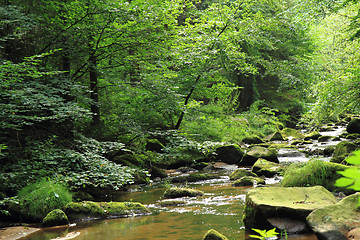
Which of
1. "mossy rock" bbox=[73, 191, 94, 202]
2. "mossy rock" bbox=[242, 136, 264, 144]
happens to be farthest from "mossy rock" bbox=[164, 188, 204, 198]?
"mossy rock" bbox=[242, 136, 264, 144]

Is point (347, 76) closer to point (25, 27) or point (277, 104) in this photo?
point (25, 27)

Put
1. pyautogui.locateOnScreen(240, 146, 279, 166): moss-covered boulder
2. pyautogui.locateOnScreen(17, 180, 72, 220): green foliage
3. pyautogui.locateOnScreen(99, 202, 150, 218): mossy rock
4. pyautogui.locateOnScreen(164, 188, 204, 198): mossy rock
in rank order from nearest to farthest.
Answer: pyautogui.locateOnScreen(17, 180, 72, 220): green foliage → pyautogui.locateOnScreen(99, 202, 150, 218): mossy rock → pyautogui.locateOnScreen(164, 188, 204, 198): mossy rock → pyautogui.locateOnScreen(240, 146, 279, 166): moss-covered boulder

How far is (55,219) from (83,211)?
2.11 feet

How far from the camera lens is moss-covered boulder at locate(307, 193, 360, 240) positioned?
165 inches

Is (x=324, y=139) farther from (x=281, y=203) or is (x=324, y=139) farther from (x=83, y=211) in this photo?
(x=83, y=211)

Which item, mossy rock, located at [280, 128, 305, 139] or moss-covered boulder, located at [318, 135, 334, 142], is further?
mossy rock, located at [280, 128, 305, 139]

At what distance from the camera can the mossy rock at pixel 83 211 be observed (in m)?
6.75

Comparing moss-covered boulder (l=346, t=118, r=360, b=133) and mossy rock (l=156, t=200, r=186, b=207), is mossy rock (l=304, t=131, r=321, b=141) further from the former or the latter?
Answer: mossy rock (l=156, t=200, r=186, b=207)

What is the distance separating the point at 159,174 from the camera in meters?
12.1

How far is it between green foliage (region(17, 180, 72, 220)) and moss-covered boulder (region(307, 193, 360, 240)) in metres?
5.02

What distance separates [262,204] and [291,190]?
1.05 meters

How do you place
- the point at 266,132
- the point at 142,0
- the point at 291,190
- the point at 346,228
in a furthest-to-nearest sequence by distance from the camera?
the point at 266,132, the point at 142,0, the point at 291,190, the point at 346,228

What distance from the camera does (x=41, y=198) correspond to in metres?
6.87

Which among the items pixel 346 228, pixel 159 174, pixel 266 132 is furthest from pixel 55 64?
pixel 266 132
